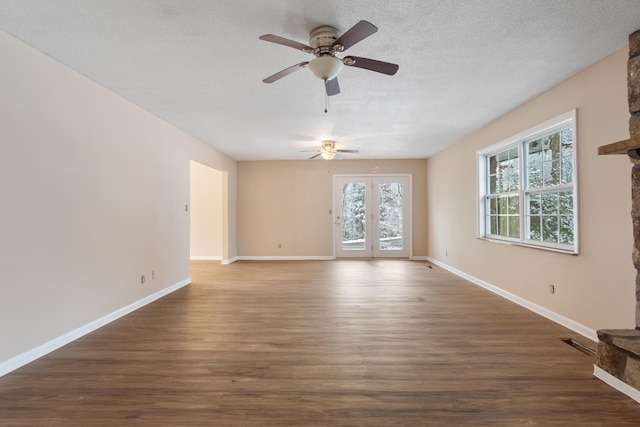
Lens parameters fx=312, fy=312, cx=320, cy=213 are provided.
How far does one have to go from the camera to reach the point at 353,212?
777 centimetres

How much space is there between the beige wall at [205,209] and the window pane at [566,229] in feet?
21.7

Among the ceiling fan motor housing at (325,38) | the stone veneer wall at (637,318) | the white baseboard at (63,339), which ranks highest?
the ceiling fan motor housing at (325,38)

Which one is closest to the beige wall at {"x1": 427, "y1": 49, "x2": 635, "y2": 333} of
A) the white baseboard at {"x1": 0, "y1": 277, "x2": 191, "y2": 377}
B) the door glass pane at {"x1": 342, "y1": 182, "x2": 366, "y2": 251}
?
the door glass pane at {"x1": 342, "y1": 182, "x2": 366, "y2": 251}

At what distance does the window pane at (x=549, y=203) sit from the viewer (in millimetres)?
3377

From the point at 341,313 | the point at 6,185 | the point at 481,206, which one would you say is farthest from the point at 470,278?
the point at 6,185

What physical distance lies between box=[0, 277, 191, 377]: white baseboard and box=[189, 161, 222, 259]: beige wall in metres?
3.60

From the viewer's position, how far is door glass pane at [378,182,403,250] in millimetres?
7766

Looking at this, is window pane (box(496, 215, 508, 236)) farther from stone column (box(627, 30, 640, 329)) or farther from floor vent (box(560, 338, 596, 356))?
stone column (box(627, 30, 640, 329))

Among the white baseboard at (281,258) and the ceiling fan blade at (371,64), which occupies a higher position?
the ceiling fan blade at (371,64)

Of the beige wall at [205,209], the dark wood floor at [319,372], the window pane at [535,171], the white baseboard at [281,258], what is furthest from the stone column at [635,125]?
the beige wall at [205,209]

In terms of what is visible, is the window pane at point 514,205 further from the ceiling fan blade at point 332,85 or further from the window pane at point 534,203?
the ceiling fan blade at point 332,85

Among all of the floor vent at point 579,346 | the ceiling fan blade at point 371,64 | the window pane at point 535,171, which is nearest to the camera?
the ceiling fan blade at point 371,64

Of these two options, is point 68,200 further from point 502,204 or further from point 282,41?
point 502,204

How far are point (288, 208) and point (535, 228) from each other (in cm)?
527
